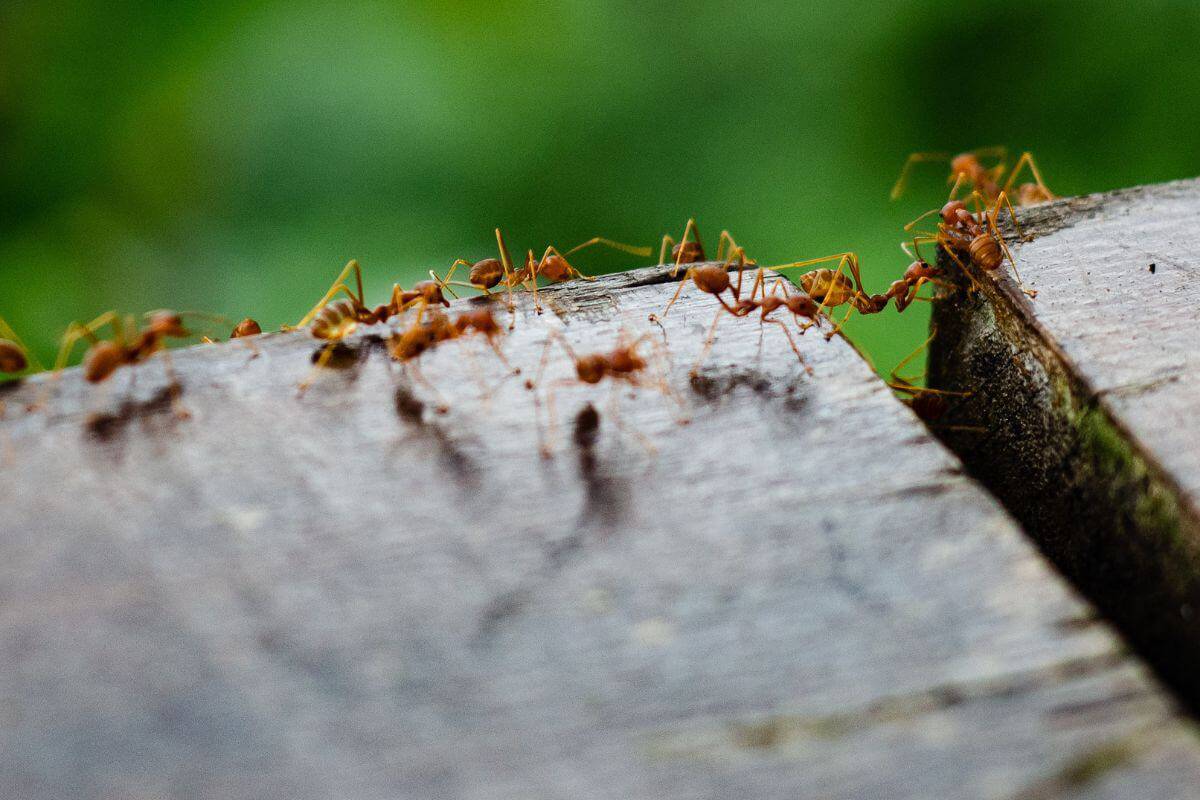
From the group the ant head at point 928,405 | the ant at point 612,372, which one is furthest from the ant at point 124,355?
the ant head at point 928,405

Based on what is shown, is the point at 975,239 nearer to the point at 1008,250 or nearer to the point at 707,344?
the point at 1008,250

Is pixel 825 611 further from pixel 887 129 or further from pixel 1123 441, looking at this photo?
pixel 887 129

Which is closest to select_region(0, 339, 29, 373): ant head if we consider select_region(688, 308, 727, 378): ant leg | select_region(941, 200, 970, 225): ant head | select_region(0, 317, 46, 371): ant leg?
select_region(0, 317, 46, 371): ant leg

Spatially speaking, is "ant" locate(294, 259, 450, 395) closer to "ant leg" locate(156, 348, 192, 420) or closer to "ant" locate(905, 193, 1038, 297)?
"ant leg" locate(156, 348, 192, 420)

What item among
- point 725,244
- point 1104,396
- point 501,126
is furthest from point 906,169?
point 1104,396

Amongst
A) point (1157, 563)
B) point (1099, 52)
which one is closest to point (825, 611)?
point (1157, 563)
